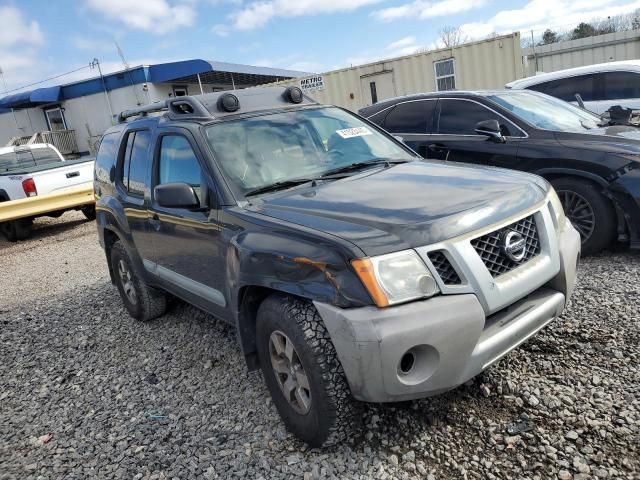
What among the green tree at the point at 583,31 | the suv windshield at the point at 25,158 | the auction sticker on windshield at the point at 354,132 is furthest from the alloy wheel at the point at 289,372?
the green tree at the point at 583,31

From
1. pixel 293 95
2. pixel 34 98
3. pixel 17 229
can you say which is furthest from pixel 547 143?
pixel 34 98

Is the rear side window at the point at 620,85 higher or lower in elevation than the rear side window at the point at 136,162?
lower

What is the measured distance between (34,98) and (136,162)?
72.5 feet

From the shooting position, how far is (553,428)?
2455 mm

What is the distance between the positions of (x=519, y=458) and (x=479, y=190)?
1305 millimetres

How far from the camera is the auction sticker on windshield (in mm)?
3653

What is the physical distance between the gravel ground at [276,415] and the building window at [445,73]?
10276 mm

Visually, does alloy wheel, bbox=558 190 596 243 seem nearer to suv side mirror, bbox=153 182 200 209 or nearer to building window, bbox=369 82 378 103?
suv side mirror, bbox=153 182 200 209

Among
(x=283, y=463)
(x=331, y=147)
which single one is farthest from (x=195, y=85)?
(x=283, y=463)

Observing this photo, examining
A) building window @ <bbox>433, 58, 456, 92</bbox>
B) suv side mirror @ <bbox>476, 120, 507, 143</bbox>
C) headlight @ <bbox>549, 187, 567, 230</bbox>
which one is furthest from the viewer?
building window @ <bbox>433, 58, 456, 92</bbox>

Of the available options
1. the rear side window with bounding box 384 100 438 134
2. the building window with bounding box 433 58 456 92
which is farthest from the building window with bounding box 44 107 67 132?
the rear side window with bounding box 384 100 438 134

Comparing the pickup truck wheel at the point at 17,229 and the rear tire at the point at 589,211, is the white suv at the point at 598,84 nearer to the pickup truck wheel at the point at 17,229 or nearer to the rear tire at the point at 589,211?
the rear tire at the point at 589,211

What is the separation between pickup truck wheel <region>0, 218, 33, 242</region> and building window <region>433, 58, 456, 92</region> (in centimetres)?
1066

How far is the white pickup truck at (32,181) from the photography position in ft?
30.6
